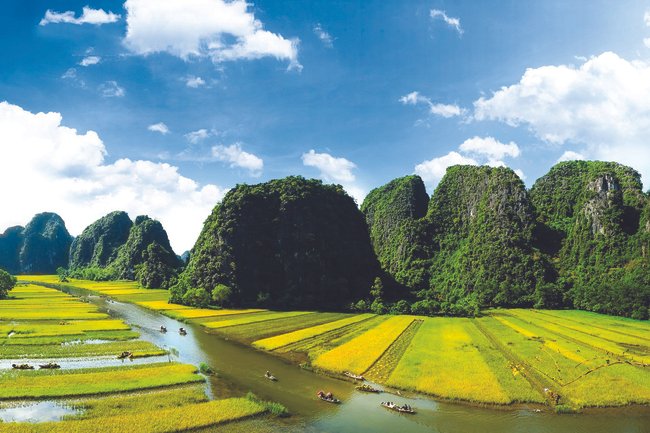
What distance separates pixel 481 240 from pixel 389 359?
9209cm

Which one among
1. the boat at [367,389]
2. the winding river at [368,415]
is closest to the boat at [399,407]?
the winding river at [368,415]

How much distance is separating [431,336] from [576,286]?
63345 mm

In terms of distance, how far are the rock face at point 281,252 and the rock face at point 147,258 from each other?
128ft

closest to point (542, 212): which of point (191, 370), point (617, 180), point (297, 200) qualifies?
point (617, 180)

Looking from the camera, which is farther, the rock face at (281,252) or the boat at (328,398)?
the rock face at (281,252)

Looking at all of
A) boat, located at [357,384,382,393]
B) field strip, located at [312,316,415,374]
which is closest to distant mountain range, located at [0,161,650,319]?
field strip, located at [312,316,415,374]

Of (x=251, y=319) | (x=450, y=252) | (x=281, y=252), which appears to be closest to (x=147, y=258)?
(x=281, y=252)

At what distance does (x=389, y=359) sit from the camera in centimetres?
4441

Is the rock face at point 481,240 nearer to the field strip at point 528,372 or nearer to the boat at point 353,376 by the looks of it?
the field strip at point 528,372

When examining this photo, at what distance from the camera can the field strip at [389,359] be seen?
3844 cm

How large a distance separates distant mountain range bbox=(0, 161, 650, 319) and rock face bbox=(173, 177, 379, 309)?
294 mm

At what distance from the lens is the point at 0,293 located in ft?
299

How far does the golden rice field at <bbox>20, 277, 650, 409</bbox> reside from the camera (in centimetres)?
3469

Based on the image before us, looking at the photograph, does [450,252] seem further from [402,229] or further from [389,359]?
[389,359]
